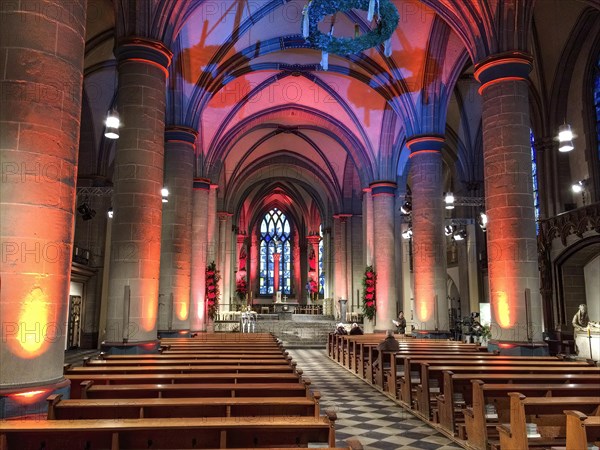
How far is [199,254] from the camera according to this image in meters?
19.6

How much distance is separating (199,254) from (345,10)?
1165cm

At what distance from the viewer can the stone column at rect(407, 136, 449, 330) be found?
53.4 ft

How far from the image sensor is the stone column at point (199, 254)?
62.0ft

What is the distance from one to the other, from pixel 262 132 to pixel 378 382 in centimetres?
1913

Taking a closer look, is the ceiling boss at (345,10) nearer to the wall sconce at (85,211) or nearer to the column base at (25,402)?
the column base at (25,402)

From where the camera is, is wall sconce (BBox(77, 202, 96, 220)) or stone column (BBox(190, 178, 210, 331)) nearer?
wall sconce (BBox(77, 202, 96, 220))

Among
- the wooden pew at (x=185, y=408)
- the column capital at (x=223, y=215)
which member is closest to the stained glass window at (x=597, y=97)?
the wooden pew at (x=185, y=408)

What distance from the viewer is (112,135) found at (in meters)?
10.8

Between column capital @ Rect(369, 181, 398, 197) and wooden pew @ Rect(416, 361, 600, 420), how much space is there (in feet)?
46.5

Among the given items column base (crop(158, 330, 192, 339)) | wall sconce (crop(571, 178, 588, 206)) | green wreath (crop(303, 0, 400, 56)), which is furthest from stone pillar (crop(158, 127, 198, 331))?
wall sconce (crop(571, 178, 588, 206))

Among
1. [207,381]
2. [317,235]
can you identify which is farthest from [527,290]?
[317,235]

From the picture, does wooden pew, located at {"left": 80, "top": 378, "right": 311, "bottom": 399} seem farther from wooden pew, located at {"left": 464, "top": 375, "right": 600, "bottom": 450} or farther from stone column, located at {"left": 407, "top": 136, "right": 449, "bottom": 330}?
stone column, located at {"left": 407, "top": 136, "right": 449, "bottom": 330}

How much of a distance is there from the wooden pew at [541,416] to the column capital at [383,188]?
17.1 m

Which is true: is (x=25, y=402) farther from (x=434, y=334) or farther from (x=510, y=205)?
(x=434, y=334)
